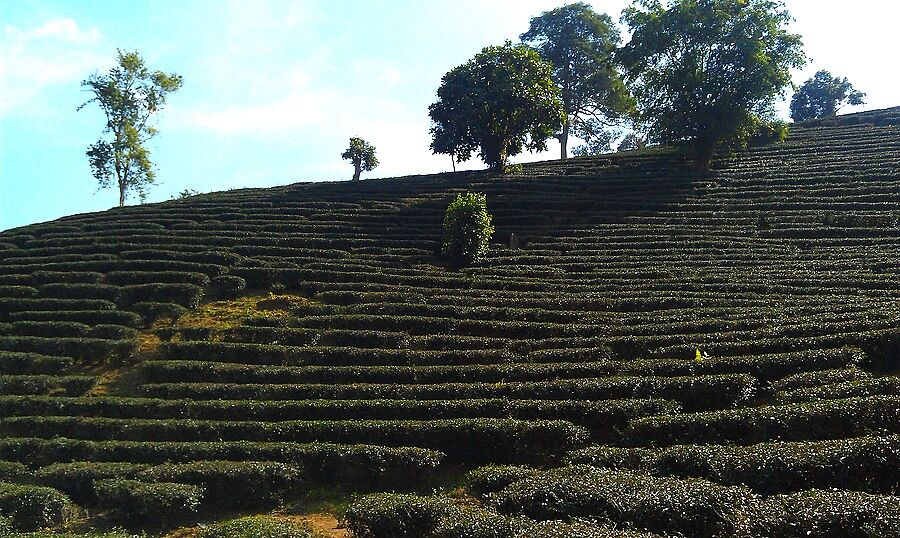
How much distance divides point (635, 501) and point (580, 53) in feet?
167

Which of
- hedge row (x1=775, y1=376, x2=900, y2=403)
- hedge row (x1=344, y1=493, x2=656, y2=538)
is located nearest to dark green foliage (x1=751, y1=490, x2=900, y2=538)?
hedge row (x1=344, y1=493, x2=656, y2=538)

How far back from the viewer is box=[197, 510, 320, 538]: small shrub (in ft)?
34.1

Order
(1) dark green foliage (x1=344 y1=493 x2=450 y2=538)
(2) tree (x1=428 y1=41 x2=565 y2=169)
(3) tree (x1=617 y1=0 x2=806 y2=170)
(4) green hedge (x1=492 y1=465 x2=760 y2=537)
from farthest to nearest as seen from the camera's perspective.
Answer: (2) tree (x1=428 y1=41 x2=565 y2=169) < (3) tree (x1=617 y1=0 x2=806 y2=170) < (1) dark green foliage (x1=344 y1=493 x2=450 y2=538) < (4) green hedge (x1=492 y1=465 x2=760 y2=537)

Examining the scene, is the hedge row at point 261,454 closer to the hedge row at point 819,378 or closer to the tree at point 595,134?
the hedge row at point 819,378

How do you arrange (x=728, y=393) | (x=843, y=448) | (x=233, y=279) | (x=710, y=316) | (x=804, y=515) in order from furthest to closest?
(x=233, y=279), (x=710, y=316), (x=728, y=393), (x=843, y=448), (x=804, y=515)

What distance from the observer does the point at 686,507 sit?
9.93 meters

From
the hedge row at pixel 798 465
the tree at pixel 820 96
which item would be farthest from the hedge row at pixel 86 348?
the tree at pixel 820 96

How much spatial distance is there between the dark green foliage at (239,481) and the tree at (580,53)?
4561cm

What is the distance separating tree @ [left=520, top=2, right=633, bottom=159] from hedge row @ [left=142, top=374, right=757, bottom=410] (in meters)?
41.4

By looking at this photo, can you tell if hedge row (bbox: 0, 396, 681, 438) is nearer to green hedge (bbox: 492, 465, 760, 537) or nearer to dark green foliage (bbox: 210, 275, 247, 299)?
green hedge (bbox: 492, 465, 760, 537)

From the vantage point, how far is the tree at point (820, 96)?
59125mm

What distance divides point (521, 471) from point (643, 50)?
31396mm

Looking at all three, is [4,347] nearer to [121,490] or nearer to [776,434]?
[121,490]

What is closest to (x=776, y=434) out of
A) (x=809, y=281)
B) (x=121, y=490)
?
(x=809, y=281)
